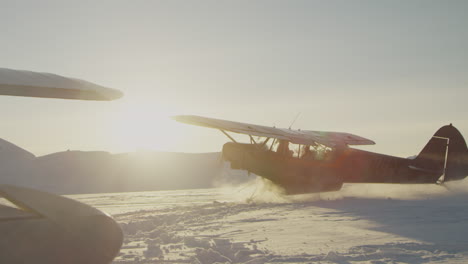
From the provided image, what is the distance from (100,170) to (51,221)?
300 ft

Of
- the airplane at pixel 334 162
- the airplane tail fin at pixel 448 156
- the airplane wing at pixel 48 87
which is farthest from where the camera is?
the airplane tail fin at pixel 448 156

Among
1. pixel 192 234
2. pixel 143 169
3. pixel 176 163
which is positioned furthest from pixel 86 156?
pixel 192 234

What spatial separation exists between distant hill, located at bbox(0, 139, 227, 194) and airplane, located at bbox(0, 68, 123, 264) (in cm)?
6941

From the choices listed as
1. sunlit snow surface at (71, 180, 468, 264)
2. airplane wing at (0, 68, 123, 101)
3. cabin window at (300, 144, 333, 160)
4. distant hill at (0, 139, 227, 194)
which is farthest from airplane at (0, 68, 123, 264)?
distant hill at (0, 139, 227, 194)

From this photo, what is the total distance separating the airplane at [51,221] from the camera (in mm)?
3229

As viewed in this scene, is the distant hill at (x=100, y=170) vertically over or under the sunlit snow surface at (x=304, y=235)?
under

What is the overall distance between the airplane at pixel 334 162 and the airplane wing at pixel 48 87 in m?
11.2

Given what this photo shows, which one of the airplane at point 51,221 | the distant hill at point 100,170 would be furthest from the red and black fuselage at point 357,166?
the distant hill at point 100,170

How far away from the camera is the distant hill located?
78.8 m

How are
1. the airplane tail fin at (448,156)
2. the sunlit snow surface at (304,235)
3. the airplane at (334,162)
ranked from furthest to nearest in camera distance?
the airplane tail fin at (448,156) → the airplane at (334,162) → the sunlit snow surface at (304,235)

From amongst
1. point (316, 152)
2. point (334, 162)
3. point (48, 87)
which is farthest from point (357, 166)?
point (48, 87)

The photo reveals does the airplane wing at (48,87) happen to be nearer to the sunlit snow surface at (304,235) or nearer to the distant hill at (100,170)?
the sunlit snow surface at (304,235)

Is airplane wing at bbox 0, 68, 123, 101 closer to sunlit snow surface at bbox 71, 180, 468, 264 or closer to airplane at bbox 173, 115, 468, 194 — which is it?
sunlit snow surface at bbox 71, 180, 468, 264

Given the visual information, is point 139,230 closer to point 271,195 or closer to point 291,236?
point 291,236
